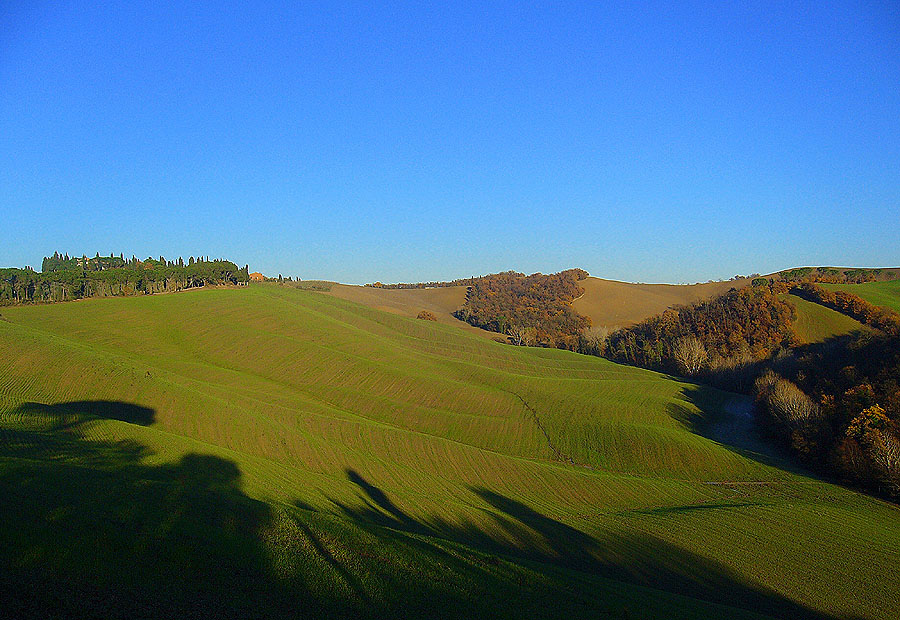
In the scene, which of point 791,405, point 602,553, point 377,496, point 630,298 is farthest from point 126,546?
point 630,298

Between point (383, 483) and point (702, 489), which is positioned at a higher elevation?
point (383, 483)

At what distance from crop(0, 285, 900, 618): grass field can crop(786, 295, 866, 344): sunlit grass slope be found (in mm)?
32889

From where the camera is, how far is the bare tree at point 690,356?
332 feet

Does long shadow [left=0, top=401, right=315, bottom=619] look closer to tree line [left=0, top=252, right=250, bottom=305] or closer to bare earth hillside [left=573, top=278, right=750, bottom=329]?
tree line [left=0, top=252, right=250, bottom=305]

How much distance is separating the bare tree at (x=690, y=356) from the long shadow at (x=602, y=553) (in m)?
79.2

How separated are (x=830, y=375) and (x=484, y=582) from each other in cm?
6953

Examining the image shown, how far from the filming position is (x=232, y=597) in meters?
14.2

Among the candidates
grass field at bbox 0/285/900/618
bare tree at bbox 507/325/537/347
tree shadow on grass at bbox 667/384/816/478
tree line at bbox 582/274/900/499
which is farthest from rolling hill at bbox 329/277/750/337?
grass field at bbox 0/285/900/618

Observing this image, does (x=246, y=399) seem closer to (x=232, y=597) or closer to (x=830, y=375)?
(x=232, y=597)

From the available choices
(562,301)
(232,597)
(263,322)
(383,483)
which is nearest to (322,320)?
(263,322)

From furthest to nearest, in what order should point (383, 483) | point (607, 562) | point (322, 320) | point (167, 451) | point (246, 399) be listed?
1. point (322, 320)
2. point (246, 399)
3. point (383, 483)
4. point (167, 451)
5. point (607, 562)

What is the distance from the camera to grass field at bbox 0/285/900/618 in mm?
15406

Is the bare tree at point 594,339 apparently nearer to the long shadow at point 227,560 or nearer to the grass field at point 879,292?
the grass field at point 879,292

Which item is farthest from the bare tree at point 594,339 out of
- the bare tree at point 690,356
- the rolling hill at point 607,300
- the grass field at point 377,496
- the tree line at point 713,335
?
the grass field at point 377,496
